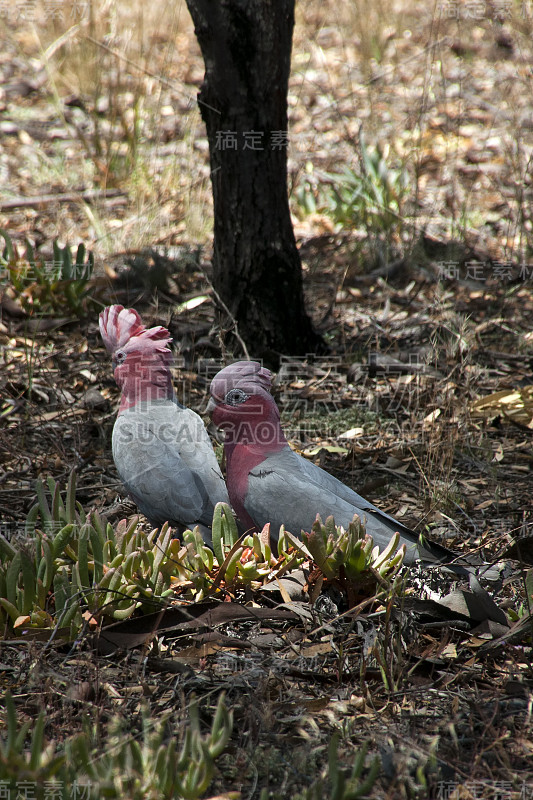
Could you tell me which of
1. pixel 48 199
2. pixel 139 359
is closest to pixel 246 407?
pixel 139 359

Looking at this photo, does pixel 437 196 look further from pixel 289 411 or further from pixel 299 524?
pixel 299 524

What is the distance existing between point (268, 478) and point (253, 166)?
185 cm

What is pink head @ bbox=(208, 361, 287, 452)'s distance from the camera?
2686 mm

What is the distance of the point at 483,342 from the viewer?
4.48 metres

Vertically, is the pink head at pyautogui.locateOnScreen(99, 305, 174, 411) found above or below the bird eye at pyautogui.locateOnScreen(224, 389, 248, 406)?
above

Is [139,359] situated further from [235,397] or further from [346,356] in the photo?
[346,356]

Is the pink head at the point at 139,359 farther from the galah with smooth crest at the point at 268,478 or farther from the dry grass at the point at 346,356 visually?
the dry grass at the point at 346,356

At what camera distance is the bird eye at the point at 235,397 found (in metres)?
2.69

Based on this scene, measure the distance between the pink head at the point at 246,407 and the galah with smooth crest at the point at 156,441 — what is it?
0.78 ft

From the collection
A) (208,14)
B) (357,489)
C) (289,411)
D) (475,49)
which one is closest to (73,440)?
(289,411)

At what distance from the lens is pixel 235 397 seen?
2697mm

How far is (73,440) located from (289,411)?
1.13 meters

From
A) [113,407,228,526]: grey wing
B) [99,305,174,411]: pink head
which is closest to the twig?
[99,305,174,411]: pink head

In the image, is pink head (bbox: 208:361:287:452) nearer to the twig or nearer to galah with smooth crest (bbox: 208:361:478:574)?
galah with smooth crest (bbox: 208:361:478:574)
